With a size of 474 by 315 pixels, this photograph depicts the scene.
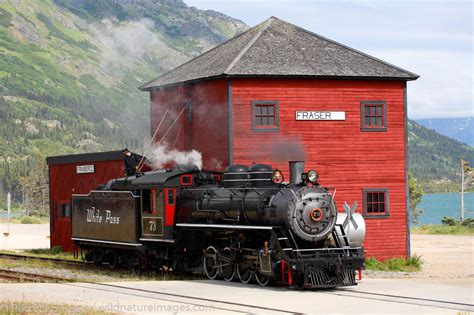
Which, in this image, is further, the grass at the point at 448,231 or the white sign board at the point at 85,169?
the grass at the point at 448,231

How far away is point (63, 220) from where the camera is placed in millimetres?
39656

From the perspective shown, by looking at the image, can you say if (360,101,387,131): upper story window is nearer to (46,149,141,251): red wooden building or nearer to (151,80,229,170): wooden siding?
(151,80,229,170): wooden siding

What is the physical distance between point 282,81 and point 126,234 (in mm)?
8860

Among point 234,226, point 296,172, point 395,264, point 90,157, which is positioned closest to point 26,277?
point 234,226

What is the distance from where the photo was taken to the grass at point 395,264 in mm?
31444

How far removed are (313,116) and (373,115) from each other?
2.78 m

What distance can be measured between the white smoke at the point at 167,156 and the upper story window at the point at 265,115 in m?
3.24

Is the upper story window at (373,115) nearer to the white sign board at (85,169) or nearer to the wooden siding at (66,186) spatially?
the wooden siding at (66,186)

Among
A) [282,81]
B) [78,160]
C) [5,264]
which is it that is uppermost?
[282,81]

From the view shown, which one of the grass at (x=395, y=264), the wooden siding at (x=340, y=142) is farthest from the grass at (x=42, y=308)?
the grass at (x=395, y=264)

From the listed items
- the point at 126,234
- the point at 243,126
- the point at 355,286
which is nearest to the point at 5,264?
the point at 126,234

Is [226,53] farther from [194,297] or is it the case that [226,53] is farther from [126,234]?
[194,297]

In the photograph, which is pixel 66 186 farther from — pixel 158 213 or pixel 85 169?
pixel 158 213

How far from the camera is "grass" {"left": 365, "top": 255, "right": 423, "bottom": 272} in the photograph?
31.4m
